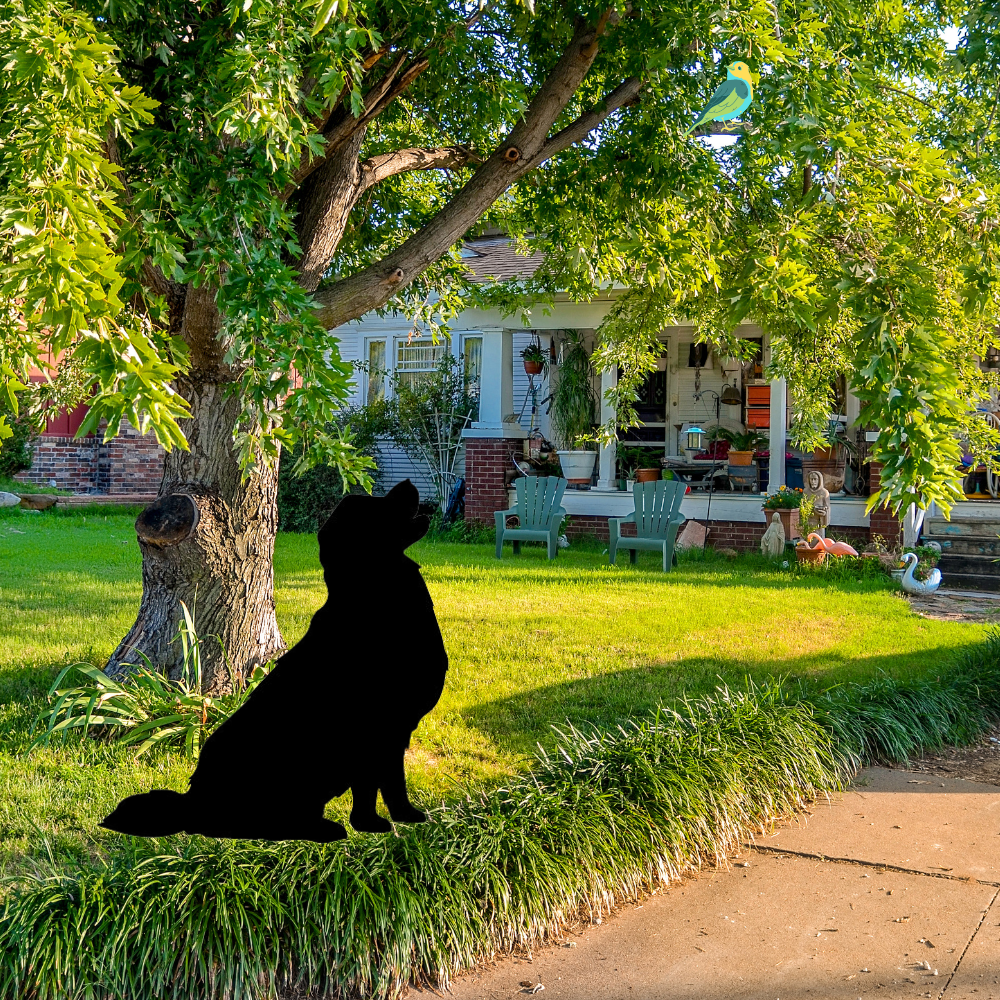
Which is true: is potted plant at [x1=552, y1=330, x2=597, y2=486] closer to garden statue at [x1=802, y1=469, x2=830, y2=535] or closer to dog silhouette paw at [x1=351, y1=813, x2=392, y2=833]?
garden statue at [x1=802, y1=469, x2=830, y2=535]

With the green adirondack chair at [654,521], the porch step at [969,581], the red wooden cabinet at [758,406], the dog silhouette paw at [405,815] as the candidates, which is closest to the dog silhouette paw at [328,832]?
the dog silhouette paw at [405,815]

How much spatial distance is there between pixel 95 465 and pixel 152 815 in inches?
656

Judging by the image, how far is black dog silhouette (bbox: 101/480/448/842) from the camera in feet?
9.38

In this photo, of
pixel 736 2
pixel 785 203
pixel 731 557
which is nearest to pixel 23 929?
pixel 736 2

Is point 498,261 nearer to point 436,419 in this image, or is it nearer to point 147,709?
point 436,419

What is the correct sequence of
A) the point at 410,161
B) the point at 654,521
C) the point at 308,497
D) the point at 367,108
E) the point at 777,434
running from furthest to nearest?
1. the point at 308,497
2. the point at 777,434
3. the point at 654,521
4. the point at 410,161
5. the point at 367,108

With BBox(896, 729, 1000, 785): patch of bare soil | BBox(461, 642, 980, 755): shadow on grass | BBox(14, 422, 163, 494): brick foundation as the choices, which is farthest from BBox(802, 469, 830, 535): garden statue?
BBox(14, 422, 163, 494): brick foundation

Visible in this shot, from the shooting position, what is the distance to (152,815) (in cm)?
282

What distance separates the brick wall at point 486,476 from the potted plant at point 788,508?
3.74 m

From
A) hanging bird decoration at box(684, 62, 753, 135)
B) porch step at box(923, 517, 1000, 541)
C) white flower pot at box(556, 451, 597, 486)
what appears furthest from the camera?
white flower pot at box(556, 451, 597, 486)

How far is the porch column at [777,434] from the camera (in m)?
13.4

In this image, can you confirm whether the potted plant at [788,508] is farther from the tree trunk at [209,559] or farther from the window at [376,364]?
the tree trunk at [209,559]

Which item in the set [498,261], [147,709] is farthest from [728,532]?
[147,709]

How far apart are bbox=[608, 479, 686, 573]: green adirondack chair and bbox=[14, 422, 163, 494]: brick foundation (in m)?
9.25
